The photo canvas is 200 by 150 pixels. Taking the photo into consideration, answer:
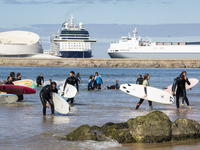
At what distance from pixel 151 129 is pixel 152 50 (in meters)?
109

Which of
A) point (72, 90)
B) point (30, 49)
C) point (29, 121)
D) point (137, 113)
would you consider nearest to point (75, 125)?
point (29, 121)

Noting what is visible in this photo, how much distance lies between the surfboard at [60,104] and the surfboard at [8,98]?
3.60m

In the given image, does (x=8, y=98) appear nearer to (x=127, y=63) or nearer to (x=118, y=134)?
(x=118, y=134)

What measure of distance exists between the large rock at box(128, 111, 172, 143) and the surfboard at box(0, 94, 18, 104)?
25.3 feet

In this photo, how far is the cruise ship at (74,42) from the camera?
5477 inches

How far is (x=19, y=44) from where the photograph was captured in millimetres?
124000

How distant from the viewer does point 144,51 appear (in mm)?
115500

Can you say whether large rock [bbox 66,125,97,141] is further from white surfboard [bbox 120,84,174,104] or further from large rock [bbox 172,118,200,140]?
white surfboard [bbox 120,84,174,104]

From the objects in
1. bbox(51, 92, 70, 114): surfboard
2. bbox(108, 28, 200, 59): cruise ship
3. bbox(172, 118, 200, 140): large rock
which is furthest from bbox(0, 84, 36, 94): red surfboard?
bbox(108, 28, 200, 59): cruise ship

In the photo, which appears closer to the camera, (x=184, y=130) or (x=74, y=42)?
(x=184, y=130)

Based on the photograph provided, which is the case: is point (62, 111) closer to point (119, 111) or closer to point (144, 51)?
point (119, 111)

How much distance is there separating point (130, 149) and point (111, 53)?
110 meters

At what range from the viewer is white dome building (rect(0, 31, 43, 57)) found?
122m

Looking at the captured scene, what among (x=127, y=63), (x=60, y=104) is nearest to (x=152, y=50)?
(x=127, y=63)
